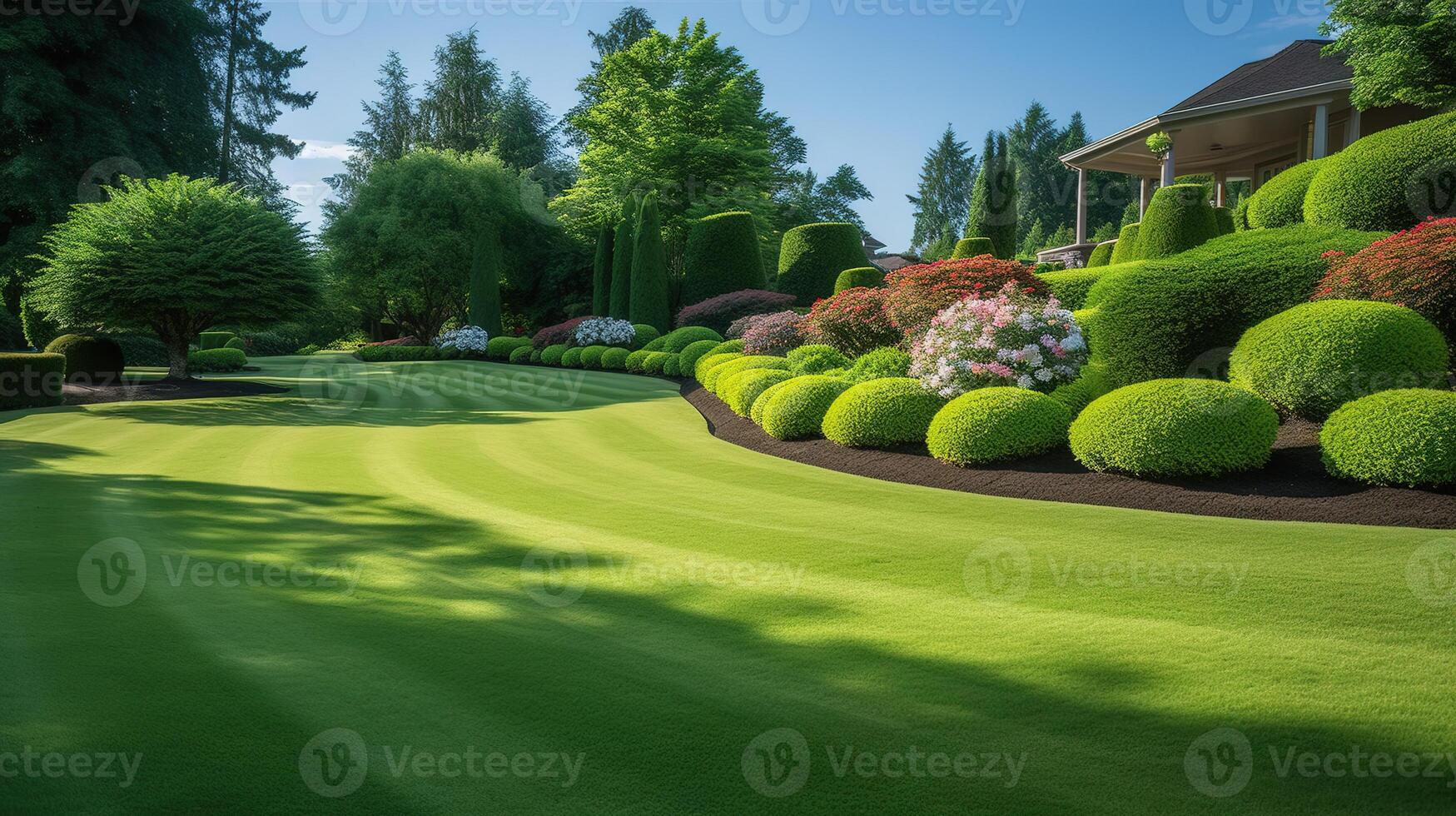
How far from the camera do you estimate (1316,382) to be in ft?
26.4

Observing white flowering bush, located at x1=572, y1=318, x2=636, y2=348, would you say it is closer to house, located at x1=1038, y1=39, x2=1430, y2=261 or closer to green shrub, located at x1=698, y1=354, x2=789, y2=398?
green shrub, located at x1=698, y1=354, x2=789, y2=398

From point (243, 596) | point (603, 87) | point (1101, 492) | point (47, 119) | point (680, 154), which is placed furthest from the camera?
point (603, 87)

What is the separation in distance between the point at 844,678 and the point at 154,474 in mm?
9794

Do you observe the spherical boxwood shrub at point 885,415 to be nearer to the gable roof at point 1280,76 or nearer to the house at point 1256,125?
the house at point 1256,125

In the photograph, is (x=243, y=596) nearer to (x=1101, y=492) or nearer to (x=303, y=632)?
(x=303, y=632)

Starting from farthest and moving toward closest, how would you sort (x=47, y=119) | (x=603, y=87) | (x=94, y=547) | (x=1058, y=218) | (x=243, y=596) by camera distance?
(x=1058, y=218) < (x=603, y=87) < (x=47, y=119) < (x=94, y=547) < (x=243, y=596)

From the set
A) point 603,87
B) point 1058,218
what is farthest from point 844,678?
point 1058,218

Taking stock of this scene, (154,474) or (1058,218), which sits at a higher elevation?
(1058,218)

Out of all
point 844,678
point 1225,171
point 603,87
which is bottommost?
point 844,678

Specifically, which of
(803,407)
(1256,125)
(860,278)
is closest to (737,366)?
(803,407)

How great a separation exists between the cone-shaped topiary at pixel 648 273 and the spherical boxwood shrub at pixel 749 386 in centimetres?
1496

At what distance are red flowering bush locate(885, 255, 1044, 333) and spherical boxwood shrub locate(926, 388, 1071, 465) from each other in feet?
13.3

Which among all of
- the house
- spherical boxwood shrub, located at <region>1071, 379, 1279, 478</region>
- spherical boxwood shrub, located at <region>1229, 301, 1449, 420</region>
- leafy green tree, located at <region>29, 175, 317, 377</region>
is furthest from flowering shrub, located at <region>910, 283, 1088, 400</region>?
leafy green tree, located at <region>29, 175, 317, 377</region>

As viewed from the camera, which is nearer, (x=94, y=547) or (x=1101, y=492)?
(x=94, y=547)
